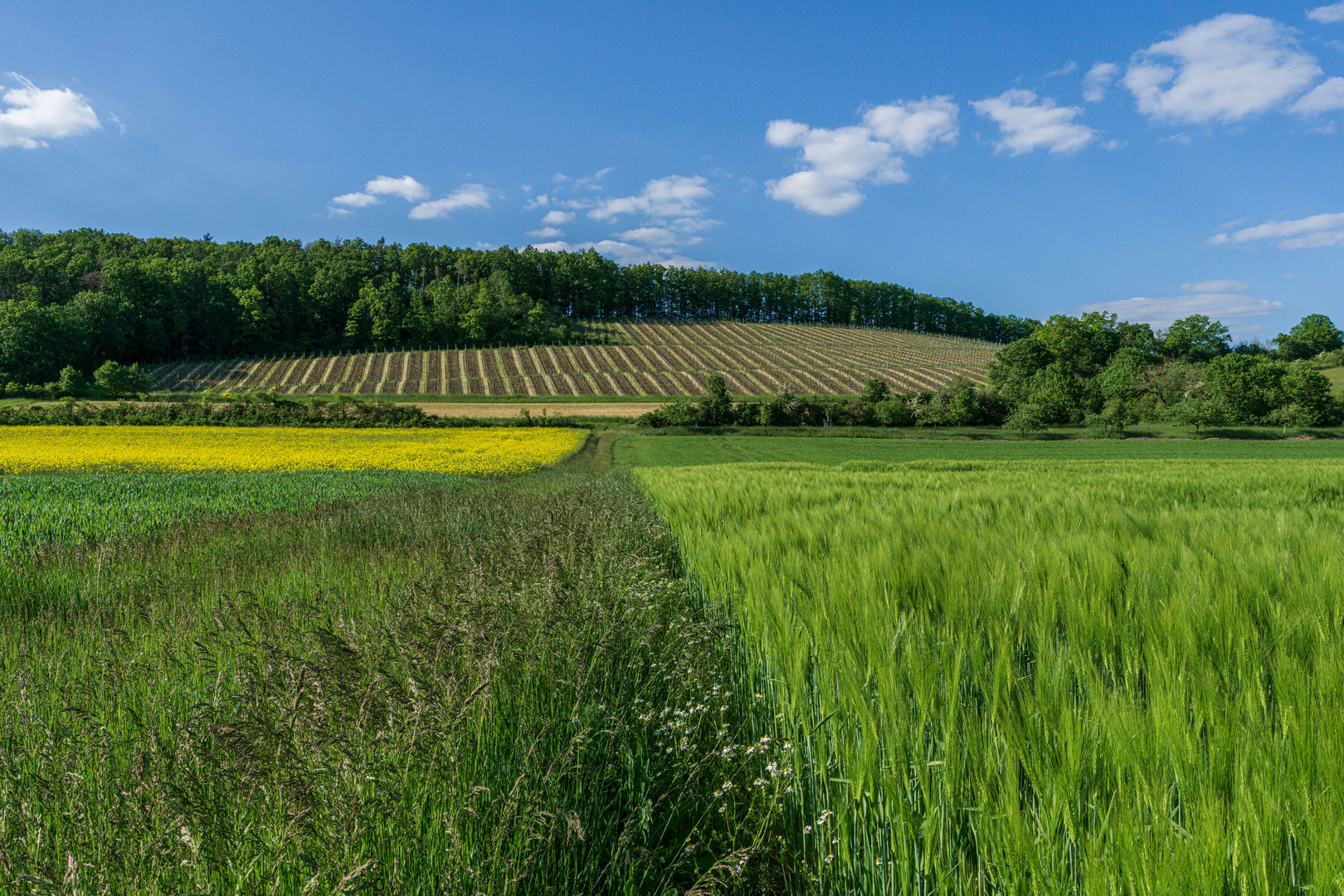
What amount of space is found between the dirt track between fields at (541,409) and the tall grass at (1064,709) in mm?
57566

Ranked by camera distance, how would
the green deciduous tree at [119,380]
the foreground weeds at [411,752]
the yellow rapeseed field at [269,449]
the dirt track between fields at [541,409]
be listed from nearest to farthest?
the foreground weeds at [411,752] < the yellow rapeseed field at [269,449] < the dirt track between fields at [541,409] < the green deciduous tree at [119,380]

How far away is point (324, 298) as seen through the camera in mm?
116875

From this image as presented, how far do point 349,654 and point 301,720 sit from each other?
0.72 meters

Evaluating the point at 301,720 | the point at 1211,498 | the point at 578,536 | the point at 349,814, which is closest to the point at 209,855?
the point at 349,814

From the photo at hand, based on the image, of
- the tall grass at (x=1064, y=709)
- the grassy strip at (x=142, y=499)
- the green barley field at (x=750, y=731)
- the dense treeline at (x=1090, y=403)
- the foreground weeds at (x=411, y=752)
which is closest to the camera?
the tall grass at (x=1064, y=709)

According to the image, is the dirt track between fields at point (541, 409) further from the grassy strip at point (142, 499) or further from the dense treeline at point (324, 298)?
the dense treeline at point (324, 298)

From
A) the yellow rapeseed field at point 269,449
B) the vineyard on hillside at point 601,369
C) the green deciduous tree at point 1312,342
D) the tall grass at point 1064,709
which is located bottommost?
the yellow rapeseed field at point 269,449

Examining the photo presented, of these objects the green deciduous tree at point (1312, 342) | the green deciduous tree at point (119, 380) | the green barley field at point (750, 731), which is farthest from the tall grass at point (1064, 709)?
the green deciduous tree at point (1312, 342)

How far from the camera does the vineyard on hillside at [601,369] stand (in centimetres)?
8231

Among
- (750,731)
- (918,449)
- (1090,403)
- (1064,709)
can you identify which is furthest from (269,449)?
(1090,403)

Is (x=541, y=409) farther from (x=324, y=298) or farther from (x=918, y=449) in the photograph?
(x=324, y=298)

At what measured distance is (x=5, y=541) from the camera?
757cm

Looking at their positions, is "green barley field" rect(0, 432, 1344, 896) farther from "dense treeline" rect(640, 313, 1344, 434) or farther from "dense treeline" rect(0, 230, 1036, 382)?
"dense treeline" rect(0, 230, 1036, 382)

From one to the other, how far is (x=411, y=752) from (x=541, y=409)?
217ft
